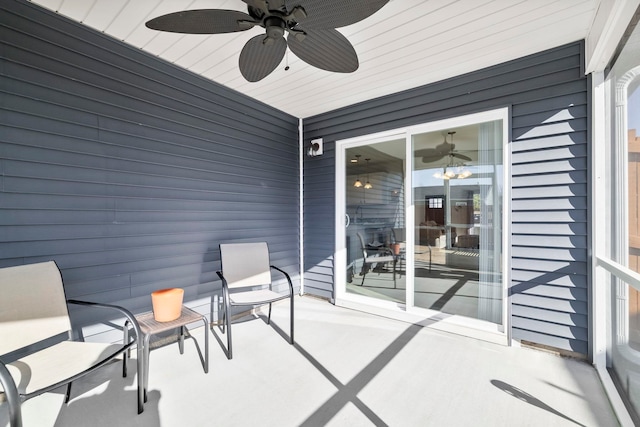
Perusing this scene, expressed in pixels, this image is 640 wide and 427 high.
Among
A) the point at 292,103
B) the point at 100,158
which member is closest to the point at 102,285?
the point at 100,158

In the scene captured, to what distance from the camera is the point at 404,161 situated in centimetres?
334

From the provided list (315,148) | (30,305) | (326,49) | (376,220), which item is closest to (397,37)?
(326,49)

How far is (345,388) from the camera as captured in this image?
6.47 feet

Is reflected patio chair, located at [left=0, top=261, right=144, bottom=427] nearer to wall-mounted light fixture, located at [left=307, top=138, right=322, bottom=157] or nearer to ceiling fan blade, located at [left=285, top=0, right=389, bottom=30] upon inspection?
ceiling fan blade, located at [left=285, top=0, right=389, bottom=30]

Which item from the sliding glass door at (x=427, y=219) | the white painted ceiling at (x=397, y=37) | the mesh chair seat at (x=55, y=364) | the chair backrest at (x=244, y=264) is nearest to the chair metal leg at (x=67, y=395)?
the mesh chair seat at (x=55, y=364)

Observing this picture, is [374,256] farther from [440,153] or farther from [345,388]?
[345,388]

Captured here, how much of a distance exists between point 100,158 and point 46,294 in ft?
3.58

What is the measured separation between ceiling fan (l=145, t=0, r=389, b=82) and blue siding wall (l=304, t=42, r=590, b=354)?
5.67 ft

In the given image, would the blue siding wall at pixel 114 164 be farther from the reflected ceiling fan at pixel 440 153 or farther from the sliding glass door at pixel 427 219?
the reflected ceiling fan at pixel 440 153

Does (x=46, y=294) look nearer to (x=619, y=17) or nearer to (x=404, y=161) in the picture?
(x=404, y=161)

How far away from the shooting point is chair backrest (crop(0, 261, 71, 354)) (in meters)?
1.63

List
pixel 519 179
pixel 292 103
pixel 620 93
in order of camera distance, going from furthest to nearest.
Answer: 1. pixel 292 103
2. pixel 519 179
3. pixel 620 93

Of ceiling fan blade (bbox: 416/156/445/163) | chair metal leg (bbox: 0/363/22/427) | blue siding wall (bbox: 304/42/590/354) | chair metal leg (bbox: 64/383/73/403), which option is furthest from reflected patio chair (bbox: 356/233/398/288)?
chair metal leg (bbox: 0/363/22/427)

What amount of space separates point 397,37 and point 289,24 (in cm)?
114
